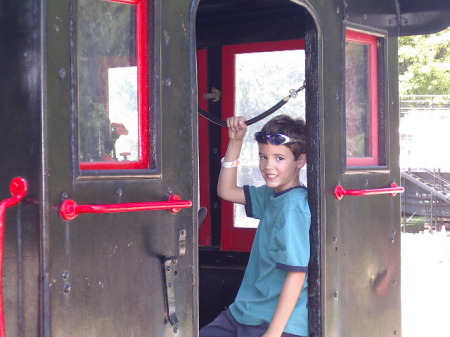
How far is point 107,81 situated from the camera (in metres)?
2.26

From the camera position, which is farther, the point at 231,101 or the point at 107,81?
the point at 231,101

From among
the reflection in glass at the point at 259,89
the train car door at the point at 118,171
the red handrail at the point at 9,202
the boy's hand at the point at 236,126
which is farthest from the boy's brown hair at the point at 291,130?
the red handrail at the point at 9,202

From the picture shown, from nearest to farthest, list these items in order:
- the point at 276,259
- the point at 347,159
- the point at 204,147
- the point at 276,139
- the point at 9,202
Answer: the point at 9,202, the point at 276,259, the point at 276,139, the point at 347,159, the point at 204,147

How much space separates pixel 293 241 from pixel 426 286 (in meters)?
6.82

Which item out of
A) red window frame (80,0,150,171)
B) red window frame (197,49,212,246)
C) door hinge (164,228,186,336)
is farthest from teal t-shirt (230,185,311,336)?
red window frame (197,49,212,246)

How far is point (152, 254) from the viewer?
2.35m

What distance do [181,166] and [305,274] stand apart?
2.67 feet

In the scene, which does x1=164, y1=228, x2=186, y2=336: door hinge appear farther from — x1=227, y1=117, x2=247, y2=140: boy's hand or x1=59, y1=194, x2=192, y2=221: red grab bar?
x1=227, y1=117, x2=247, y2=140: boy's hand

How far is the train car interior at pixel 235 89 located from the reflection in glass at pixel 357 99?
16.2 inches

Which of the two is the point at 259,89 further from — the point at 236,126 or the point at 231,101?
the point at 236,126

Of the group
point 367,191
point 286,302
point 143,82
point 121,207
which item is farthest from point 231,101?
point 121,207

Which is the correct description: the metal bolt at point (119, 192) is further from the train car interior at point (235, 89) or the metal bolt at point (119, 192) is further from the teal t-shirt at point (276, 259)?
the train car interior at point (235, 89)

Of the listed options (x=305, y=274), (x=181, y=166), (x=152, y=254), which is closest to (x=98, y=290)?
(x=152, y=254)

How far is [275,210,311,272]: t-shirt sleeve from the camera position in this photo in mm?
2924
